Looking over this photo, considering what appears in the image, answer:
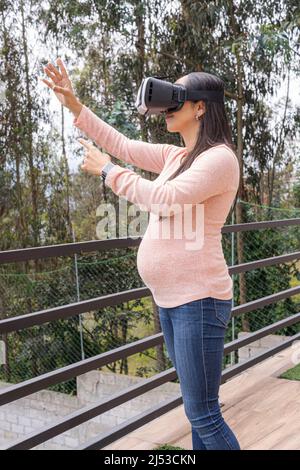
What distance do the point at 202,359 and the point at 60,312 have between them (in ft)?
2.10

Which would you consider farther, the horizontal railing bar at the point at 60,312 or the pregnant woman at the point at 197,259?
the horizontal railing bar at the point at 60,312

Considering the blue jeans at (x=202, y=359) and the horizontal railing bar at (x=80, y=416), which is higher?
the blue jeans at (x=202, y=359)

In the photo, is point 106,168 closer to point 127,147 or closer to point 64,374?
point 127,147

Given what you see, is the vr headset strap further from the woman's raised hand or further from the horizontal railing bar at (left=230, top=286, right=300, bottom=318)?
the horizontal railing bar at (left=230, top=286, right=300, bottom=318)

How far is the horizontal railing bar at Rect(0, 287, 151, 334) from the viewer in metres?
1.57

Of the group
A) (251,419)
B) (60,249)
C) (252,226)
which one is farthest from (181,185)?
(252,226)

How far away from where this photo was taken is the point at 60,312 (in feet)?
5.71

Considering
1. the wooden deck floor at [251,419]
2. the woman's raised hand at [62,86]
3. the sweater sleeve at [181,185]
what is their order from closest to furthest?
the sweater sleeve at [181,185] → the woman's raised hand at [62,86] → the wooden deck floor at [251,419]

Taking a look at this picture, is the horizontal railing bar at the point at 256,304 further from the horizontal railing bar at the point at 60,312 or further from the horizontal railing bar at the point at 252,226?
the horizontal railing bar at the point at 60,312

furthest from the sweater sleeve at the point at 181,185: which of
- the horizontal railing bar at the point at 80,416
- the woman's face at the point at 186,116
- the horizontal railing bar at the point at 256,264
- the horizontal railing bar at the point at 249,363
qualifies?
the horizontal railing bar at the point at 249,363

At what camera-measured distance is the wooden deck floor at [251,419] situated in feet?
6.53

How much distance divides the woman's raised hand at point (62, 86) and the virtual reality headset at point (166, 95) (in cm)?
25

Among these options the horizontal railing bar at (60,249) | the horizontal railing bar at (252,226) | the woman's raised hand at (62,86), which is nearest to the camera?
the woman's raised hand at (62,86)

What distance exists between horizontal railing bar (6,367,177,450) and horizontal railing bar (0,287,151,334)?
0.31 m
